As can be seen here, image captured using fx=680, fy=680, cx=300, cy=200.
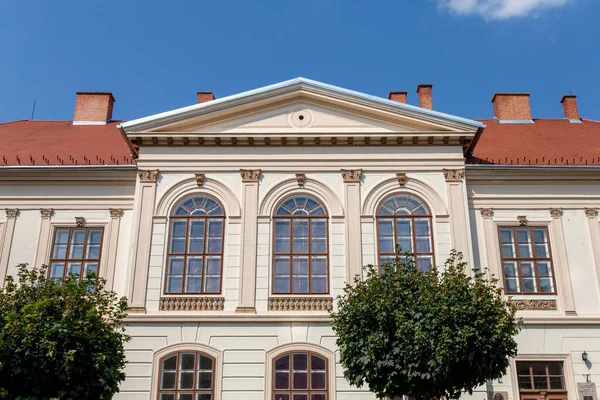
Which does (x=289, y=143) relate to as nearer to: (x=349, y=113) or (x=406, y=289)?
(x=349, y=113)

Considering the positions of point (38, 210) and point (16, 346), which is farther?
point (38, 210)

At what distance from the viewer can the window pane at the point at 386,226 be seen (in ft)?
65.1

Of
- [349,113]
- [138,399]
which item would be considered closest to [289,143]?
[349,113]

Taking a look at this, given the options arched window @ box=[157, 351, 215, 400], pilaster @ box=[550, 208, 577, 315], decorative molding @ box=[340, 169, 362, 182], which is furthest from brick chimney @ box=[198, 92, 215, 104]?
pilaster @ box=[550, 208, 577, 315]

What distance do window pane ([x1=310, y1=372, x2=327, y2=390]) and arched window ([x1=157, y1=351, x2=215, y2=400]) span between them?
2.62m

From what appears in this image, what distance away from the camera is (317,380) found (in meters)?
18.1

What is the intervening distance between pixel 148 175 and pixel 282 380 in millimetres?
7191

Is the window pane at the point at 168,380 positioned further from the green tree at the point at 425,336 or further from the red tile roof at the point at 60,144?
the red tile roof at the point at 60,144

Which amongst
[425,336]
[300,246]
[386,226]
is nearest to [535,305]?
[386,226]

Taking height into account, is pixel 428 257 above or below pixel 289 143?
below

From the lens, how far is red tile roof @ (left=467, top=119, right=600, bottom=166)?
2155 cm

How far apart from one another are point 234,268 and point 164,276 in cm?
199

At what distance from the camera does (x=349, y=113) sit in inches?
816

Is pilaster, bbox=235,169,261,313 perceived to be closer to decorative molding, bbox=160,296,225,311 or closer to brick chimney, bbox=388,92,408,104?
decorative molding, bbox=160,296,225,311
